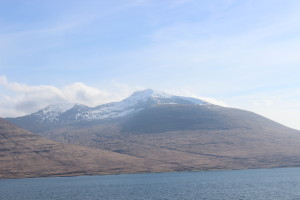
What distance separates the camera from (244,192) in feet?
370

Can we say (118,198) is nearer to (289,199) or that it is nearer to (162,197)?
(162,197)

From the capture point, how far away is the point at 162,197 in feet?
352

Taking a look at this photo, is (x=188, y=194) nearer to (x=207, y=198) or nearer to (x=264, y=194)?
(x=207, y=198)

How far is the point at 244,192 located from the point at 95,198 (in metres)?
42.6

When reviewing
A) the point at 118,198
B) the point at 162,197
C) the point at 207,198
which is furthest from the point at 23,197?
the point at 207,198

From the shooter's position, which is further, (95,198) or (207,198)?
(95,198)

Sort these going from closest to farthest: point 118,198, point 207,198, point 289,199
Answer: point 289,199
point 207,198
point 118,198

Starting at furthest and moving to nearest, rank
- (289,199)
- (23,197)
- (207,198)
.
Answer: (23,197) < (207,198) < (289,199)

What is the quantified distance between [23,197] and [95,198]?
2418 centimetres

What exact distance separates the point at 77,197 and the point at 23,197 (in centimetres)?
1800

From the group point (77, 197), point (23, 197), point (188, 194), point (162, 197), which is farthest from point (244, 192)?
point (23, 197)

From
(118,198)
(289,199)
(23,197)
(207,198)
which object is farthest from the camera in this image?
(23,197)

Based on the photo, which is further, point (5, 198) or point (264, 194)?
point (5, 198)

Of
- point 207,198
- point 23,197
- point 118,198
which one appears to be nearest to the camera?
point 207,198
